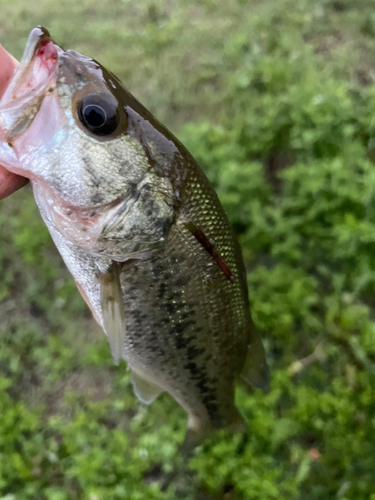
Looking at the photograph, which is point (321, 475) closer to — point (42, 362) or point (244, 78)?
point (42, 362)

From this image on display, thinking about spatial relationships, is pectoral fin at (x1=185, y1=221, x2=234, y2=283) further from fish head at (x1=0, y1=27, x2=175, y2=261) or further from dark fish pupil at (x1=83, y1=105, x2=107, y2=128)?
dark fish pupil at (x1=83, y1=105, x2=107, y2=128)

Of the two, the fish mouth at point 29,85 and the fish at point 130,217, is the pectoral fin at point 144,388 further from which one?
the fish mouth at point 29,85

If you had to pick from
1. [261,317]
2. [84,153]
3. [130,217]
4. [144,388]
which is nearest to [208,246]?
[130,217]

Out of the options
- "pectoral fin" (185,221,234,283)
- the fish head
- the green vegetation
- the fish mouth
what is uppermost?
the fish mouth

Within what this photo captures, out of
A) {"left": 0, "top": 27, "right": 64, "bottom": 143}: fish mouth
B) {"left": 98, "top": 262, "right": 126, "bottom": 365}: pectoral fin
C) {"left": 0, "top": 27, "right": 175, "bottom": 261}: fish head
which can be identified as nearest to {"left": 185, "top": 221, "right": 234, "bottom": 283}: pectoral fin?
{"left": 0, "top": 27, "right": 175, "bottom": 261}: fish head

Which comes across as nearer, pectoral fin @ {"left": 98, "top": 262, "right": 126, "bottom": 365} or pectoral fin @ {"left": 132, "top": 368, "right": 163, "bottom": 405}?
pectoral fin @ {"left": 98, "top": 262, "right": 126, "bottom": 365}

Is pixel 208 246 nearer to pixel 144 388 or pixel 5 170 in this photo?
pixel 5 170

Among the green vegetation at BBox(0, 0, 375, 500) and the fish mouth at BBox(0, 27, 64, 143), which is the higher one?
the fish mouth at BBox(0, 27, 64, 143)

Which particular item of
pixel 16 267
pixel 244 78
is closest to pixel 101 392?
pixel 16 267
